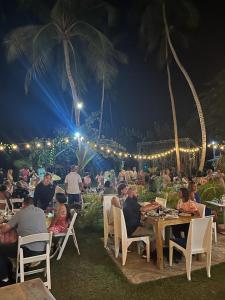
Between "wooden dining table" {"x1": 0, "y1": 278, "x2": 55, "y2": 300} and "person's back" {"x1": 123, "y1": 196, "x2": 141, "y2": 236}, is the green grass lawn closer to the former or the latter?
"person's back" {"x1": 123, "y1": 196, "x2": 141, "y2": 236}

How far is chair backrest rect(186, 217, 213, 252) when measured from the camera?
4.09m

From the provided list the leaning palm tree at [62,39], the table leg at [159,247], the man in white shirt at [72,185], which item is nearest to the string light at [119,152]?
the leaning palm tree at [62,39]

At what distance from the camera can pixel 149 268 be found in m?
4.52

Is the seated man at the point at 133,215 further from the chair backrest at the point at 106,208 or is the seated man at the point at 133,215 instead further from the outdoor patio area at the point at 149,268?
the chair backrest at the point at 106,208

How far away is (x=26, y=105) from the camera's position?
19.8 metres

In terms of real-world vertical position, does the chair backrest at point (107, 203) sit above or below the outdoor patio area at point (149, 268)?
above

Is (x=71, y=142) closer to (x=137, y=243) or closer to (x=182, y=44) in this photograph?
(x=182, y=44)

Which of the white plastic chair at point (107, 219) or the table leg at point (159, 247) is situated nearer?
the table leg at point (159, 247)

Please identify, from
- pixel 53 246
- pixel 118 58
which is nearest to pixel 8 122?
pixel 118 58

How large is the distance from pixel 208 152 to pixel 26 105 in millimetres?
12062

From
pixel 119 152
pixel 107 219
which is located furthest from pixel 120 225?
pixel 119 152

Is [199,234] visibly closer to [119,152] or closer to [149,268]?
[149,268]

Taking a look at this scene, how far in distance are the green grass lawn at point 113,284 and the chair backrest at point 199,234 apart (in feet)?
1.42

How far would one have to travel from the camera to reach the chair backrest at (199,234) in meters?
4.09
